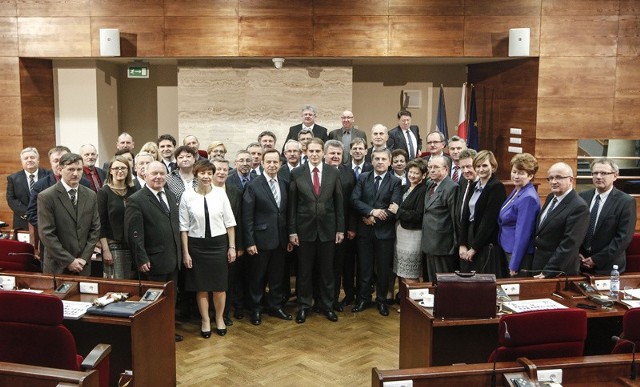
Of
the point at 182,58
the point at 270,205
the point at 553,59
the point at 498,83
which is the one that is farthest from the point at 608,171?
the point at 182,58

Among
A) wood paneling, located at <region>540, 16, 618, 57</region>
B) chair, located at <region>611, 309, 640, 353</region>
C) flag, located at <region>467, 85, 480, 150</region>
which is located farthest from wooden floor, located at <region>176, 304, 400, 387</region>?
wood paneling, located at <region>540, 16, 618, 57</region>

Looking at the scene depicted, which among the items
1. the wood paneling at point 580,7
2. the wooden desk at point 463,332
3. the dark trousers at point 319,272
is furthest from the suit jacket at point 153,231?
the wood paneling at point 580,7

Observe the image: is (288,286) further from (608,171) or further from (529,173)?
(608,171)

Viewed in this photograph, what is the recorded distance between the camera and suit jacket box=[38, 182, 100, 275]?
4512mm

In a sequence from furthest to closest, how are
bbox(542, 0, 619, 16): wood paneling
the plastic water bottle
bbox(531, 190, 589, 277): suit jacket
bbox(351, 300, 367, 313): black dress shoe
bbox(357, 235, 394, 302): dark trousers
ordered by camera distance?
bbox(542, 0, 619, 16): wood paneling, bbox(351, 300, 367, 313): black dress shoe, bbox(357, 235, 394, 302): dark trousers, bbox(531, 190, 589, 277): suit jacket, the plastic water bottle

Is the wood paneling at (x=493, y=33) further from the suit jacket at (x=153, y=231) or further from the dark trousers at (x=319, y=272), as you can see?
the suit jacket at (x=153, y=231)

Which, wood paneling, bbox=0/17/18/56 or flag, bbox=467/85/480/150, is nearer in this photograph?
wood paneling, bbox=0/17/18/56

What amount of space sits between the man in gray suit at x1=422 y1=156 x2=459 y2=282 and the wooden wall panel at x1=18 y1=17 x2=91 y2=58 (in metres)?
5.56

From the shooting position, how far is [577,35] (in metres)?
8.42

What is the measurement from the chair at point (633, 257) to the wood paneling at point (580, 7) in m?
4.46

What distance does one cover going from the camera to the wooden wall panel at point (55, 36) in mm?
8586

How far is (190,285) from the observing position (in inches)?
202

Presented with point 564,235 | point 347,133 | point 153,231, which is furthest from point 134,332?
point 347,133

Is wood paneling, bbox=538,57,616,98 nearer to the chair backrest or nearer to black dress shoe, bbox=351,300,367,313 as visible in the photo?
black dress shoe, bbox=351,300,367,313
